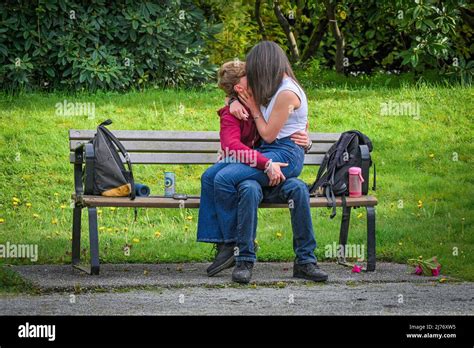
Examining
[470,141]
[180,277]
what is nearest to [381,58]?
[470,141]

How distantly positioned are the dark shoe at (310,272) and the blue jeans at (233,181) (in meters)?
0.50

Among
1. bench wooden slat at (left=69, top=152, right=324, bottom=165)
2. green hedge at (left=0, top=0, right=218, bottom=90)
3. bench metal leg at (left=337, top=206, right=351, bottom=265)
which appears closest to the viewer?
bench wooden slat at (left=69, top=152, right=324, bottom=165)

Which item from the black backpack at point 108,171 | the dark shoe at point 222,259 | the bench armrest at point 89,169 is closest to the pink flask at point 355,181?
the dark shoe at point 222,259

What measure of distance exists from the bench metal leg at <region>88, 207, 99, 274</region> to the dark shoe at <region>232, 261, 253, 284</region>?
2.97ft

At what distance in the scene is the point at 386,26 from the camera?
50.0 feet

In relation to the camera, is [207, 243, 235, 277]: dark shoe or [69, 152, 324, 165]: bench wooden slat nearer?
[207, 243, 235, 277]: dark shoe

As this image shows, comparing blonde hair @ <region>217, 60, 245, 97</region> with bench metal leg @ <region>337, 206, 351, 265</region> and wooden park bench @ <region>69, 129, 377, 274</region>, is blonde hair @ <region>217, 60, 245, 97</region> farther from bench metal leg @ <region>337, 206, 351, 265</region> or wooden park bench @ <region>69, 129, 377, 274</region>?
bench metal leg @ <region>337, 206, 351, 265</region>

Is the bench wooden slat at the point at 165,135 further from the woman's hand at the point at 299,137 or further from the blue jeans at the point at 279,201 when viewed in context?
the blue jeans at the point at 279,201

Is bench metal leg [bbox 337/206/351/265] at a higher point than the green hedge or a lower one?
lower

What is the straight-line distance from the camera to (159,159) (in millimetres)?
8461

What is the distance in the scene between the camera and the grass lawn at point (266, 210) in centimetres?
895

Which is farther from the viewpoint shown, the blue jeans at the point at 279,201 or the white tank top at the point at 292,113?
the white tank top at the point at 292,113

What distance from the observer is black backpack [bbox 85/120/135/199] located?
7852 millimetres

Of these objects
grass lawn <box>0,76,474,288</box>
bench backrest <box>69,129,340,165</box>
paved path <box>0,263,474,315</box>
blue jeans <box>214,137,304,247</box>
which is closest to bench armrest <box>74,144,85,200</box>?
bench backrest <box>69,129,340,165</box>
